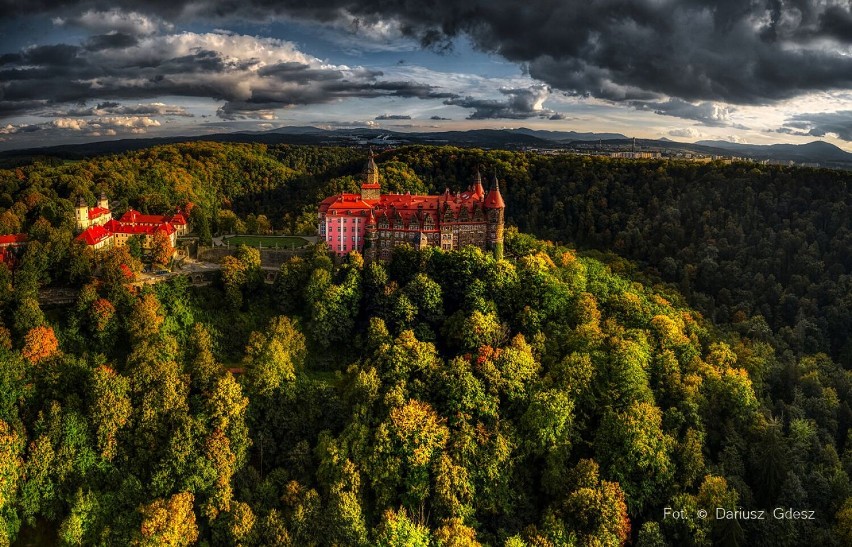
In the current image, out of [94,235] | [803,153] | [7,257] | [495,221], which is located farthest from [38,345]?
[803,153]

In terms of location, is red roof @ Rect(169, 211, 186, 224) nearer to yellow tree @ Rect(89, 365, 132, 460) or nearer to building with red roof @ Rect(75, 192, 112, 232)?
building with red roof @ Rect(75, 192, 112, 232)

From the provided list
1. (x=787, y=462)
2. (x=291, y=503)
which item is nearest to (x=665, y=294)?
(x=787, y=462)

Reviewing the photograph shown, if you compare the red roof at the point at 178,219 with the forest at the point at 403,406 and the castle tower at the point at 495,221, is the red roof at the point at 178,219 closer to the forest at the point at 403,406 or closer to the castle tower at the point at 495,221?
the forest at the point at 403,406

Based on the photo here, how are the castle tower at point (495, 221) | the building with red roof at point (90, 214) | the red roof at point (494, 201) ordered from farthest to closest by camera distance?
the building with red roof at point (90, 214) < the castle tower at point (495, 221) < the red roof at point (494, 201)

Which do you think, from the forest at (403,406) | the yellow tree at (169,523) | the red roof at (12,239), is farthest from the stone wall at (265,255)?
the yellow tree at (169,523)

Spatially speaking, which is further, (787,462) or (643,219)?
(643,219)

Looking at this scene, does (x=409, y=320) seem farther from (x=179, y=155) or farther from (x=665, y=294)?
(x=179, y=155)
